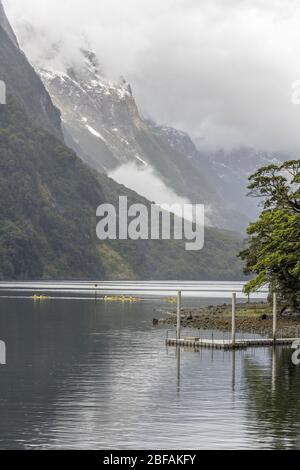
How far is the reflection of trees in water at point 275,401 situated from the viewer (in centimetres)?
5847

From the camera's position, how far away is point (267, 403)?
70750 mm

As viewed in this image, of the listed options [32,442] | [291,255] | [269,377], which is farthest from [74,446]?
[291,255]

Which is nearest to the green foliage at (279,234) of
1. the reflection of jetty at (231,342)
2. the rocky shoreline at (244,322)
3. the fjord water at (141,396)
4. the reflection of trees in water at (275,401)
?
the rocky shoreline at (244,322)

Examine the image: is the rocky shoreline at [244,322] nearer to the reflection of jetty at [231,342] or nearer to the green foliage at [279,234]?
the green foliage at [279,234]

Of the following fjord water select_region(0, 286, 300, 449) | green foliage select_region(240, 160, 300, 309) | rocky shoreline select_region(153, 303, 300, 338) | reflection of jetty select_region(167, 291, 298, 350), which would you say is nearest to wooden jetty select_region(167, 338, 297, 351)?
reflection of jetty select_region(167, 291, 298, 350)

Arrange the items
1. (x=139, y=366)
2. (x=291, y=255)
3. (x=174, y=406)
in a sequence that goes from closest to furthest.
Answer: (x=174, y=406) < (x=139, y=366) < (x=291, y=255)

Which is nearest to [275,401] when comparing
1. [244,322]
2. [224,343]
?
[224,343]

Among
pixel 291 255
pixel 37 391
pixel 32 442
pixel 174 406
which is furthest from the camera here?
pixel 291 255

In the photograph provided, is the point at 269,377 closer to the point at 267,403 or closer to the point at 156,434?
the point at 267,403

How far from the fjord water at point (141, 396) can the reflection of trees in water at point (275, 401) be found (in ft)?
0.25

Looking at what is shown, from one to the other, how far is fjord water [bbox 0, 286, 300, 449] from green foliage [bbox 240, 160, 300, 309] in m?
15.1

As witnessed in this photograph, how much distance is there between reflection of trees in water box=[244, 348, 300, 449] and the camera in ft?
192

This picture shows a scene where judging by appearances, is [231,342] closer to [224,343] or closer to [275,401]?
[224,343]
